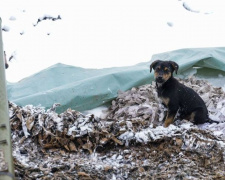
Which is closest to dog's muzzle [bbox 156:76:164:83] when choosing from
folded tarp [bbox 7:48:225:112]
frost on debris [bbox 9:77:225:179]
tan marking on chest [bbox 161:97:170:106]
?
tan marking on chest [bbox 161:97:170:106]

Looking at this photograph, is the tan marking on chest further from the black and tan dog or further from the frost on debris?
the frost on debris

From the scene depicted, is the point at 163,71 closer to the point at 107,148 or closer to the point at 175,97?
the point at 175,97

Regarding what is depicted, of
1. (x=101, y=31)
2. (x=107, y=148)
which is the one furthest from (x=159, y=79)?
(x=101, y=31)

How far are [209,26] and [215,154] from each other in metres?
5.59

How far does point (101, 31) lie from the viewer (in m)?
8.69

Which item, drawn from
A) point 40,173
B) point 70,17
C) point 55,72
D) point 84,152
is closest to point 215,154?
point 84,152

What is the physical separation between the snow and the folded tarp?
117 centimetres

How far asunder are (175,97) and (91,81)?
1261mm

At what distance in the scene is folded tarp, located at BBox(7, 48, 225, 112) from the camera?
5.30 m

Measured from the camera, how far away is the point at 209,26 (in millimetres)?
8867

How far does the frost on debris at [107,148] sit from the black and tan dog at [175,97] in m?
0.22

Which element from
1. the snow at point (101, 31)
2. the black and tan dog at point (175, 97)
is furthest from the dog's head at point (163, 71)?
the snow at point (101, 31)

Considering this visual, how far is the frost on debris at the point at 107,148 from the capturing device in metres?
3.41

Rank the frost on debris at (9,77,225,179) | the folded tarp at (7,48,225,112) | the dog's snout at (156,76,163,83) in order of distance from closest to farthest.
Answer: the frost on debris at (9,77,225,179)
the dog's snout at (156,76,163,83)
the folded tarp at (7,48,225,112)
